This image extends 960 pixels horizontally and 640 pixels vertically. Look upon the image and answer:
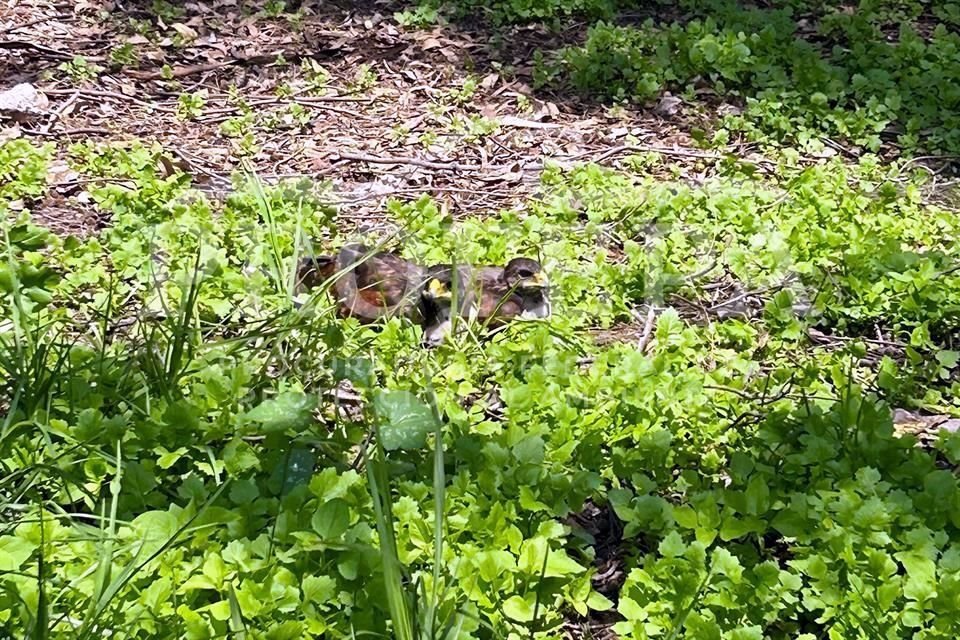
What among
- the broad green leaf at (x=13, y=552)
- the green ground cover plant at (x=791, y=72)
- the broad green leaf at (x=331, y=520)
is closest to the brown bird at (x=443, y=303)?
the broad green leaf at (x=331, y=520)

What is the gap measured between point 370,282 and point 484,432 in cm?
79

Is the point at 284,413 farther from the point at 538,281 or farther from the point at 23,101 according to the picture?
the point at 23,101

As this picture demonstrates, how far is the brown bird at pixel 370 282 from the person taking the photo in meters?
3.00

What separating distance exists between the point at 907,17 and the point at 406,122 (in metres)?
2.89

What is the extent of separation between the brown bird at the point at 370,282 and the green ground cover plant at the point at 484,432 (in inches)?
3.2

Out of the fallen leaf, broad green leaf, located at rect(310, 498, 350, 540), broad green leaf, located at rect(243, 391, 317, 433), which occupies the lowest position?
the fallen leaf

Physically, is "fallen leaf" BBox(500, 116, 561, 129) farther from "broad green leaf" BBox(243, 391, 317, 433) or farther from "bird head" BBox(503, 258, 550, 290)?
"broad green leaf" BBox(243, 391, 317, 433)

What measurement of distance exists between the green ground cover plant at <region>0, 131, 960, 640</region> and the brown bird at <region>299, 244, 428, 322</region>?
82 millimetres

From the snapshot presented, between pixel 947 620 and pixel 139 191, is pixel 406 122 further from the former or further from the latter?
pixel 947 620

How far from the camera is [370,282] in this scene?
10.1ft

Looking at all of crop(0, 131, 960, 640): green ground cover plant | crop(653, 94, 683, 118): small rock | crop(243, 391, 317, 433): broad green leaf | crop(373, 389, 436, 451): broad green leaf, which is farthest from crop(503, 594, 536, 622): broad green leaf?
crop(653, 94, 683, 118): small rock

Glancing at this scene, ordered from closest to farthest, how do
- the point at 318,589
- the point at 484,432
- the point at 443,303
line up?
the point at 318,589, the point at 484,432, the point at 443,303

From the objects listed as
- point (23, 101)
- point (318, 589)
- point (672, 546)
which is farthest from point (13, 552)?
point (23, 101)

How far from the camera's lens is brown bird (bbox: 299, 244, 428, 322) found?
3.00 metres
